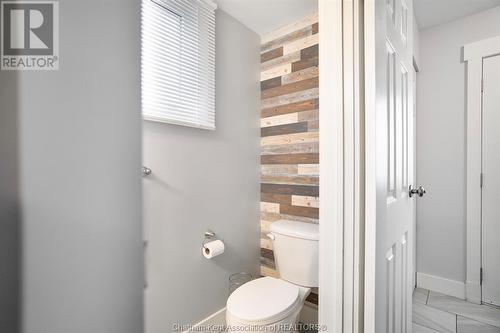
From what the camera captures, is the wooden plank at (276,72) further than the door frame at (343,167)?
Yes

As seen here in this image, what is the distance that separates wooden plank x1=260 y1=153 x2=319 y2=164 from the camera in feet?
5.61

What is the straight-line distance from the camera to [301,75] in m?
1.77

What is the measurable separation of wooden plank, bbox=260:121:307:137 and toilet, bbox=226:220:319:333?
0.68 meters

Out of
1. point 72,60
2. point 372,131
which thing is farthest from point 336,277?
point 72,60

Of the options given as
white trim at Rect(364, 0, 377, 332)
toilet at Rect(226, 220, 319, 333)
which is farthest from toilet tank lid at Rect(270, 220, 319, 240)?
white trim at Rect(364, 0, 377, 332)

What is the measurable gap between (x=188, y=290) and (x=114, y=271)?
1.44m

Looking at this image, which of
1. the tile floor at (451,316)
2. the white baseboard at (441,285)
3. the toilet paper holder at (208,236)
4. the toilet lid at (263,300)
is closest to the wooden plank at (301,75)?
the toilet paper holder at (208,236)

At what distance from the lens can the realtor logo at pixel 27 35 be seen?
168 millimetres

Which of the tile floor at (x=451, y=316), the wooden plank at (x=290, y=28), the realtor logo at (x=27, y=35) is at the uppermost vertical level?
the wooden plank at (x=290, y=28)

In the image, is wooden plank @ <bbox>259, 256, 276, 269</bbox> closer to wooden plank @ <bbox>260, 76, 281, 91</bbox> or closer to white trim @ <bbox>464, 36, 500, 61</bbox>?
wooden plank @ <bbox>260, 76, 281, 91</bbox>

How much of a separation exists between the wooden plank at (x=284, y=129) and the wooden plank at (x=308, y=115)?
0.04 meters

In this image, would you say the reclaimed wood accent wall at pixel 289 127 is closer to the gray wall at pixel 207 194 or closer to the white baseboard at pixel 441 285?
the gray wall at pixel 207 194

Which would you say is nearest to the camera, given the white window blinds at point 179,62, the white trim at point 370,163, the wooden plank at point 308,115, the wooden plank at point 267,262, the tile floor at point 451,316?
the white trim at point 370,163

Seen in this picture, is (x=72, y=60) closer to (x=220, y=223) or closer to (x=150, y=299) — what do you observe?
(x=150, y=299)
